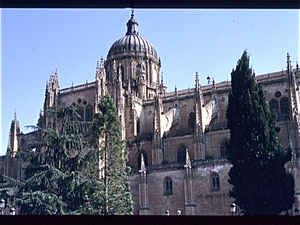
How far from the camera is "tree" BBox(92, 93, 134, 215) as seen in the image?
94.1 ft

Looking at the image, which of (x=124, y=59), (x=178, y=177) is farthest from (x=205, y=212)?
(x=124, y=59)

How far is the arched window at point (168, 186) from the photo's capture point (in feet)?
132

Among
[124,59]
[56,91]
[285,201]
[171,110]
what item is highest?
[124,59]

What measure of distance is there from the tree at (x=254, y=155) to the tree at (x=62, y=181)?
7.94 metres

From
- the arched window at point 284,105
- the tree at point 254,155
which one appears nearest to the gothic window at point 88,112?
the arched window at point 284,105

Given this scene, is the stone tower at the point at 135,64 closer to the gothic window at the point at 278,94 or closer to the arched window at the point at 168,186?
the gothic window at the point at 278,94

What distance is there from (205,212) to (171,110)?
50.4 feet

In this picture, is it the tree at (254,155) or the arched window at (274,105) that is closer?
the tree at (254,155)

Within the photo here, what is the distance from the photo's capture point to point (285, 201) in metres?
25.5

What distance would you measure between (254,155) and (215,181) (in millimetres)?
12890

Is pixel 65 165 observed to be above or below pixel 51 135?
below

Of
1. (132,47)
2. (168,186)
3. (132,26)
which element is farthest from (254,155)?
(132,26)

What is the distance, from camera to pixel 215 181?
1521 inches
